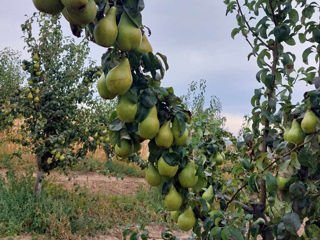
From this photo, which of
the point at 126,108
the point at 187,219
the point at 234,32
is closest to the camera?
the point at 126,108

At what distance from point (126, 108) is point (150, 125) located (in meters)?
0.11

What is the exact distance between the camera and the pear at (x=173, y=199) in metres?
1.46

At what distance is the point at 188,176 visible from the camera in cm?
146

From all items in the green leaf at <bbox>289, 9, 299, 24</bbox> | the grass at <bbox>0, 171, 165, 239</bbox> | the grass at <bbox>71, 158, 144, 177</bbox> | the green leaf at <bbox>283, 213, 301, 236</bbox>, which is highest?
the green leaf at <bbox>289, 9, 299, 24</bbox>

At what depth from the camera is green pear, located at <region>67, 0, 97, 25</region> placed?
890mm

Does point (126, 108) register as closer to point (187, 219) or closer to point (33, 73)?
point (187, 219)

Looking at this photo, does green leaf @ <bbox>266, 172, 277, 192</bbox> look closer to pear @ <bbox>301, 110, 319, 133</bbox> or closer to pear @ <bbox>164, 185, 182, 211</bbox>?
pear @ <bbox>301, 110, 319, 133</bbox>

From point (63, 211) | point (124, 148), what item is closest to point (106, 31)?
point (124, 148)

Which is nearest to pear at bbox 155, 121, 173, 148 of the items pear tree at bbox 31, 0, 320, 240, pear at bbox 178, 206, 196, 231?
pear tree at bbox 31, 0, 320, 240

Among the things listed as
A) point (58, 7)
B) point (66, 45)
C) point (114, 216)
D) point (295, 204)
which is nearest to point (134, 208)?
point (114, 216)

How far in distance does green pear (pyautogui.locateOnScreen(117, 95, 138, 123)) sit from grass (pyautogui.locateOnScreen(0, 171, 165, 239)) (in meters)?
3.09

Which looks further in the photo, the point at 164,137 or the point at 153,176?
the point at 153,176

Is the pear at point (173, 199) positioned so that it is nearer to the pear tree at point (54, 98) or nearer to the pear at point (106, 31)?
the pear at point (106, 31)

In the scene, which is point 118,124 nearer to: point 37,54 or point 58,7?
point 58,7
